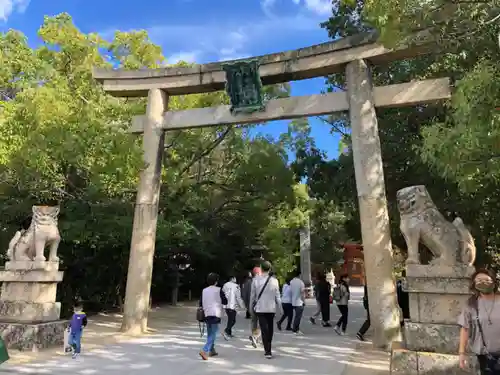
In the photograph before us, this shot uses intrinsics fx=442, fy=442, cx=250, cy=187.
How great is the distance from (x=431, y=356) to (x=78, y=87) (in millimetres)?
10499

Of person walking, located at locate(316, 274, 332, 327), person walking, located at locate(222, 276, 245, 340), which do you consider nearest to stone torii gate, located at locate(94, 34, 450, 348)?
person walking, located at locate(222, 276, 245, 340)

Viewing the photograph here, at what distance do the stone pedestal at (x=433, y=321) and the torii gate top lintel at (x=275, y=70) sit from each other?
4535 millimetres

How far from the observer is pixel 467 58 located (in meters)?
8.08

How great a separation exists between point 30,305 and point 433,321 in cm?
671

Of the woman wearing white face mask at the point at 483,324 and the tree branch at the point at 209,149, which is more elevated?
the tree branch at the point at 209,149

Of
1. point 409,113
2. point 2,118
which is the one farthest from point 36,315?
point 409,113

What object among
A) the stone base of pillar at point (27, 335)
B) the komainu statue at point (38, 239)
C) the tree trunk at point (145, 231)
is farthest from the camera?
the tree trunk at point (145, 231)

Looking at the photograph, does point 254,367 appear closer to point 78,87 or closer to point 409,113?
point 409,113

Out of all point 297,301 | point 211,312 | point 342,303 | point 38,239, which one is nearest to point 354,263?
point 342,303

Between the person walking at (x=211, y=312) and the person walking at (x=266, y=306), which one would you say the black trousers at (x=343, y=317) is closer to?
the person walking at (x=266, y=306)

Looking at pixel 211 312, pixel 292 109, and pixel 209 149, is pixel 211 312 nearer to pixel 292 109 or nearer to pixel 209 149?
pixel 292 109

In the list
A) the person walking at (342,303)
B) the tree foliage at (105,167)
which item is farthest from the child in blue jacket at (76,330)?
the person walking at (342,303)

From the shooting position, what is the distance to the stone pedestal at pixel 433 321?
5395 mm

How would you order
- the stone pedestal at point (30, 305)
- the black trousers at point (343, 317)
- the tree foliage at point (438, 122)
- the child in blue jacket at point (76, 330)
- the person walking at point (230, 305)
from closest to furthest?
the tree foliage at point (438, 122) → the child in blue jacket at point (76, 330) → the stone pedestal at point (30, 305) → the person walking at point (230, 305) → the black trousers at point (343, 317)
